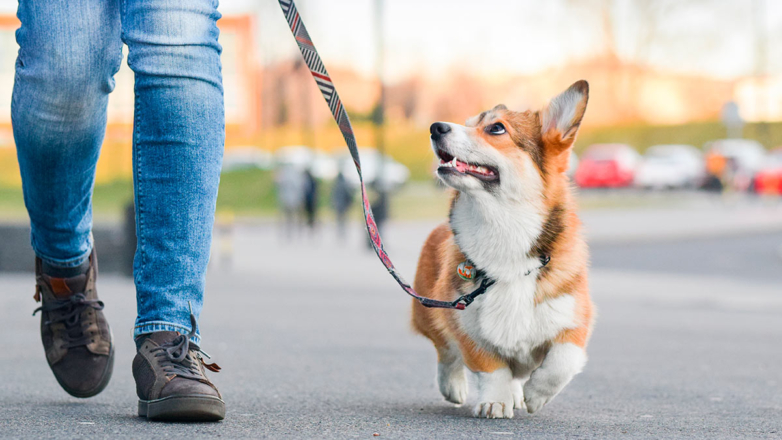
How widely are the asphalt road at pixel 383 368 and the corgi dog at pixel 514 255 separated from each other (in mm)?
177

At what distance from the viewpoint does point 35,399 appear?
325cm

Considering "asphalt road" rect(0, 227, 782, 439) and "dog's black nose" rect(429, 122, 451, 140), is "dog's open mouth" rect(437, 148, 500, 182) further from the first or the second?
"asphalt road" rect(0, 227, 782, 439)

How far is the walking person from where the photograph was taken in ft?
8.73

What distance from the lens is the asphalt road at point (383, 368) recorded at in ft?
9.17

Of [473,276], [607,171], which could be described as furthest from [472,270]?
[607,171]

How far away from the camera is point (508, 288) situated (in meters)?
3.18

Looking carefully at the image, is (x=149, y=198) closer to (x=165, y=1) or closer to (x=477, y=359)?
(x=165, y=1)

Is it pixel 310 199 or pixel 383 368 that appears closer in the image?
pixel 383 368

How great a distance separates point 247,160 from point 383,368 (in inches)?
1868

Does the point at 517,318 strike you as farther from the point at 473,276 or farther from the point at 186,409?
the point at 186,409

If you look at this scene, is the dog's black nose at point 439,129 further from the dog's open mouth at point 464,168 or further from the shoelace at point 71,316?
the shoelace at point 71,316

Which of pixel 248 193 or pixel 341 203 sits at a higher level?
pixel 341 203

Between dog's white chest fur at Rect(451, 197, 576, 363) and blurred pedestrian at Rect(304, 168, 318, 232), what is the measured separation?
18.9 meters

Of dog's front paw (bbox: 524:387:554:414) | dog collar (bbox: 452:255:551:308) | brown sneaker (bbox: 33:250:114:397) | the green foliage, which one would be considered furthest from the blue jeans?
the green foliage
